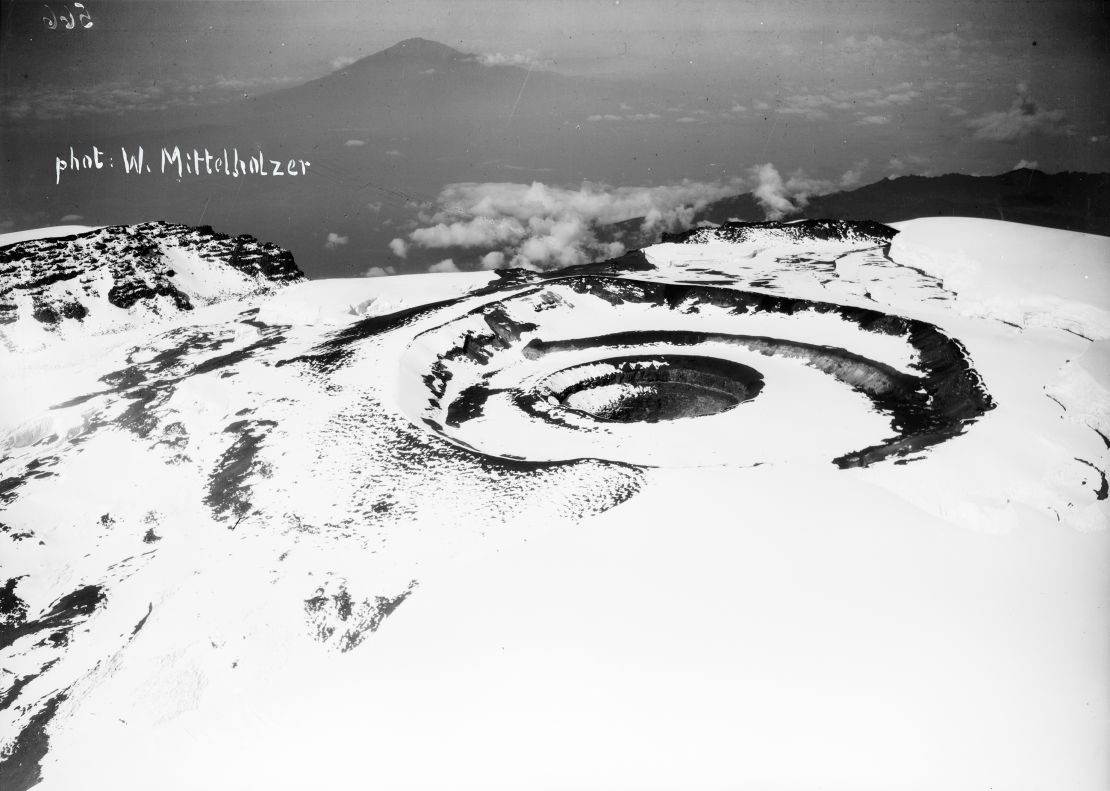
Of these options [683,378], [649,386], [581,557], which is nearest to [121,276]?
[649,386]

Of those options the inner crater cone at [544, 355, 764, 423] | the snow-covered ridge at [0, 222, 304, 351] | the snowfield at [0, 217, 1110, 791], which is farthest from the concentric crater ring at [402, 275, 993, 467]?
the snow-covered ridge at [0, 222, 304, 351]

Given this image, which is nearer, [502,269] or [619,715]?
[619,715]

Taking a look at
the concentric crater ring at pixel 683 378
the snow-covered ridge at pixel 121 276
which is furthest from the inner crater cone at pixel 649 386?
the snow-covered ridge at pixel 121 276

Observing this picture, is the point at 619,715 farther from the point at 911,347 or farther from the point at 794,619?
the point at 911,347

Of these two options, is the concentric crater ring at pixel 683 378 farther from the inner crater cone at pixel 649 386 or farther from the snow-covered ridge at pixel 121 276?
the snow-covered ridge at pixel 121 276

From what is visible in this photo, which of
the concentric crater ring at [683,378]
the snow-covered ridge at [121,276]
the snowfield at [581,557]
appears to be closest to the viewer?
the snowfield at [581,557]

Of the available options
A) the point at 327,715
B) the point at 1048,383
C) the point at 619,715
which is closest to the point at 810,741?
the point at 619,715

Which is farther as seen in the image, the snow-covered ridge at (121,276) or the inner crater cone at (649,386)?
the snow-covered ridge at (121,276)
